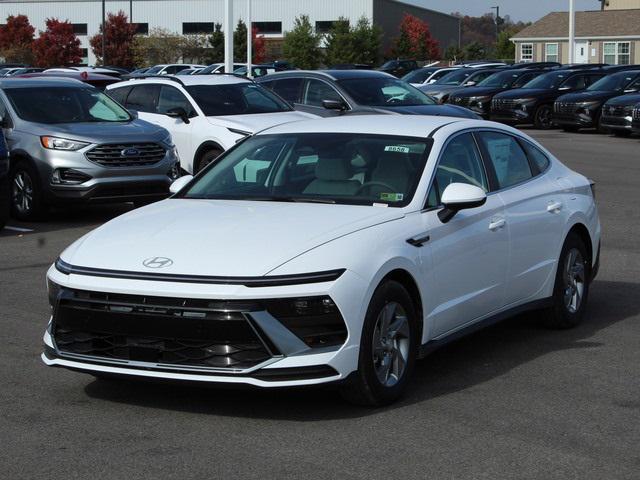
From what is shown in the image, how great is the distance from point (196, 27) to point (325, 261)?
9681cm

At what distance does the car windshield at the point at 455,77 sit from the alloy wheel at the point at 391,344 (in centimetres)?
3224

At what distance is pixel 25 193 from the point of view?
48.9 ft

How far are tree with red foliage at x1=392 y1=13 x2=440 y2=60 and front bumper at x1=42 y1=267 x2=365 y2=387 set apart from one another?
8833 centimetres

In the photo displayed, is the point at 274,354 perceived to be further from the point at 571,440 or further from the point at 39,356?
the point at 39,356

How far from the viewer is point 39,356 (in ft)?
24.7

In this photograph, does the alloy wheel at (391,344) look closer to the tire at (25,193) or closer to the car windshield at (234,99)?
the tire at (25,193)

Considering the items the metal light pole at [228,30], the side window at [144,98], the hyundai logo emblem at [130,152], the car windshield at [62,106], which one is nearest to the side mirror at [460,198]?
the hyundai logo emblem at [130,152]

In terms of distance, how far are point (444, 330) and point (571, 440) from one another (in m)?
1.34

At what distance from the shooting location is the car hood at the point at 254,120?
637 inches

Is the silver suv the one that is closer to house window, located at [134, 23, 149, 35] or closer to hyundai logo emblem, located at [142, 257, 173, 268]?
hyundai logo emblem, located at [142, 257, 173, 268]

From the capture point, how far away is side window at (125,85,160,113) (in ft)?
58.7

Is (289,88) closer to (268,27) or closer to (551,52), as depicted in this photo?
(551,52)

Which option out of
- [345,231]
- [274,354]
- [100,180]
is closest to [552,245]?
[345,231]

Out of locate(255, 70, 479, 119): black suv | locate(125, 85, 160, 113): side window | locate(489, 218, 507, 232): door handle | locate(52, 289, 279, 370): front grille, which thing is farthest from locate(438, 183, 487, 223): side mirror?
locate(255, 70, 479, 119): black suv
